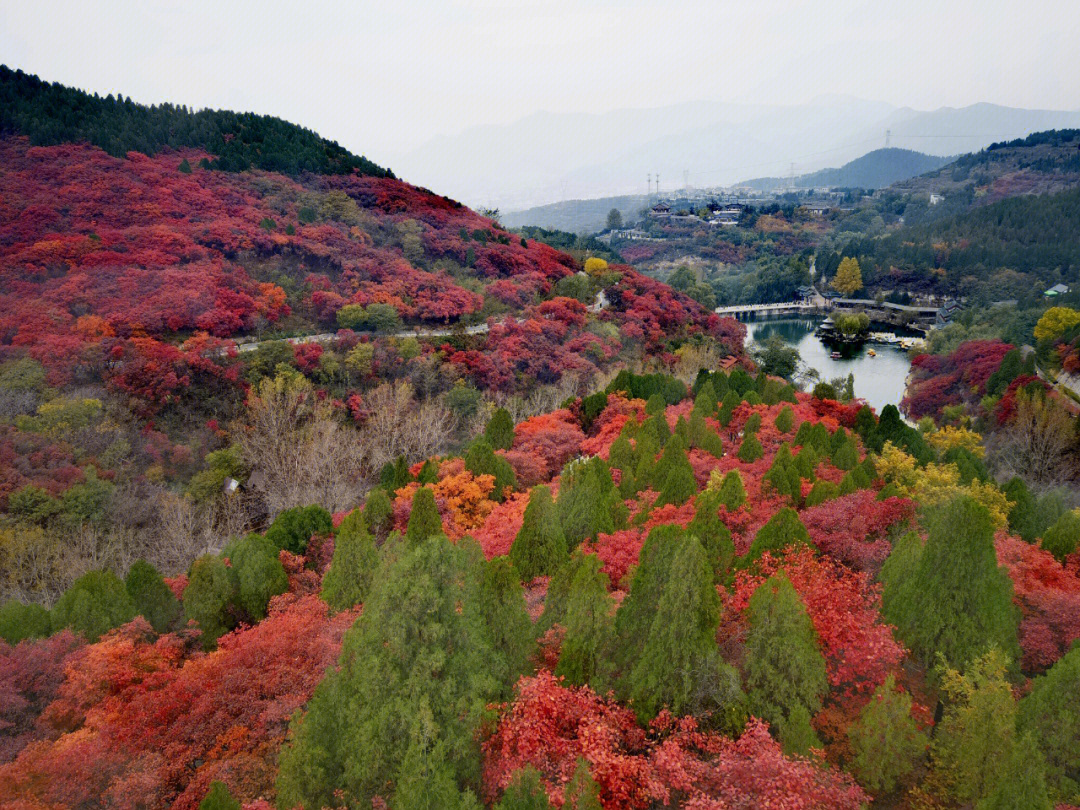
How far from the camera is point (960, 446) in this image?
2880cm

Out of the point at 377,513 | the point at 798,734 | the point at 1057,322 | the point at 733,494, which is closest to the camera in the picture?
the point at 798,734

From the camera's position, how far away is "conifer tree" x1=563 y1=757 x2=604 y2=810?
8945 mm

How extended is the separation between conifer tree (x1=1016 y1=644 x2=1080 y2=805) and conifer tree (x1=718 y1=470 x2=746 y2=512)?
8798 mm

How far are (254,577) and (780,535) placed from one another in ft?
43.4

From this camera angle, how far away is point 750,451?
83.1ft

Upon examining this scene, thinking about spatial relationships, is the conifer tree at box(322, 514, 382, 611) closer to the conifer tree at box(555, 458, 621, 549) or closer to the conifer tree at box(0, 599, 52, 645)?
the conifer tree at box(555, 458, 621, 549)

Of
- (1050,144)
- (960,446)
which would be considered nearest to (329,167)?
(960,446)

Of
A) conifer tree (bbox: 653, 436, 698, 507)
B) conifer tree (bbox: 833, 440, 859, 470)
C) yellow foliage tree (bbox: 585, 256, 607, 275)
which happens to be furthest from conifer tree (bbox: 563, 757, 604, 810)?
yellow foliage tree (bbox: 585, 256, 607, 275)

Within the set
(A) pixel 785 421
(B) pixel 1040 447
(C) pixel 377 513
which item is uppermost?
(A) pixel 785 421

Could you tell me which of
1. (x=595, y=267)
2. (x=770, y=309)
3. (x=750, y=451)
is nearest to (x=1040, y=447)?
(x=750, y=451)

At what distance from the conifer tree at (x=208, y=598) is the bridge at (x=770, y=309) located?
8630 centimetres

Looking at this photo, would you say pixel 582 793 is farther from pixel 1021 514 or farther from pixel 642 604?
pixel 1021 514

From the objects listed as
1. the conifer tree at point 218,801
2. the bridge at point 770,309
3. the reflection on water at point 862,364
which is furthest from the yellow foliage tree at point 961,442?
the bridge at point 770,309

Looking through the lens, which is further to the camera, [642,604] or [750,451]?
[750,451]
